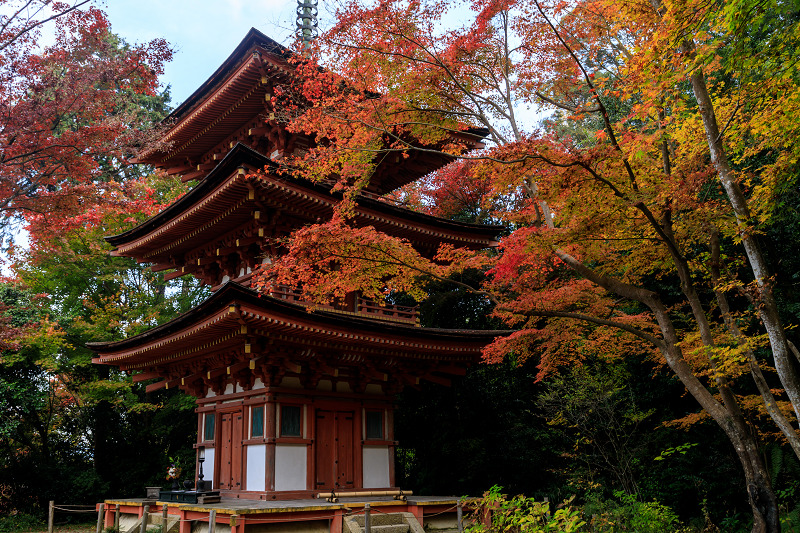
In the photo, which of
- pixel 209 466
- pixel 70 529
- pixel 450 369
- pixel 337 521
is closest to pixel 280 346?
pixel 337 521

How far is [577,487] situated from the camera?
571 inches

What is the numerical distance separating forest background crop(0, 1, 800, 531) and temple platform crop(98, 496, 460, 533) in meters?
3.65

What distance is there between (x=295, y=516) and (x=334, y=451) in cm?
249

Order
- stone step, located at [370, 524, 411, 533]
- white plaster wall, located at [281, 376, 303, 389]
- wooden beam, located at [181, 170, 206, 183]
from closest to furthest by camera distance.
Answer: stone step, located at [370, 524, 411, 533] → white plaster wall, located at [281, 376, 303, 389] → wooden beam, located at [181, 170, 206, 183]

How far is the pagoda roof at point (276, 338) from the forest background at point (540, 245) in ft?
2.66

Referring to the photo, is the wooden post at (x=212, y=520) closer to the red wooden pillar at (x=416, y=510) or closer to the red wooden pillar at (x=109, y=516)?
the red wooden pillar at (x=416, y=510)

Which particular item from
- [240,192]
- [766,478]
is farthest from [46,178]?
[766,478]

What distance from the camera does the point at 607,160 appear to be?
7.93 metres

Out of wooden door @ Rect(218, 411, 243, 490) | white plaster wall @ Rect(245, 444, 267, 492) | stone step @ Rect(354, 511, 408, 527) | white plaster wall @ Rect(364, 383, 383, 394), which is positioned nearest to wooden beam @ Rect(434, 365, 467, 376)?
white plaster wall @ Rect(364, 383, 383, 394)

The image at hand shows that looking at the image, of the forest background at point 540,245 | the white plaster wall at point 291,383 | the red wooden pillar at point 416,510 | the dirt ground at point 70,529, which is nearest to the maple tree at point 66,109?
the forest background at point 540,245

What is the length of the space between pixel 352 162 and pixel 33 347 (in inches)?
586

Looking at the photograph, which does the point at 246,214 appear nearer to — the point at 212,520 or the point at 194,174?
the point at 194,174

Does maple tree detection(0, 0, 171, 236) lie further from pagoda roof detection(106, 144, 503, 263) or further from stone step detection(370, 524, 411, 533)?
stone step detection(370, 524, 411, 533)

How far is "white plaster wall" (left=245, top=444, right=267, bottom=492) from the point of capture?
11.1m
